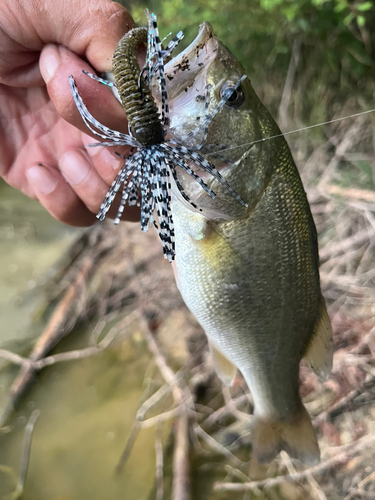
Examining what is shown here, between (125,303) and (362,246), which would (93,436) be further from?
(362,246)

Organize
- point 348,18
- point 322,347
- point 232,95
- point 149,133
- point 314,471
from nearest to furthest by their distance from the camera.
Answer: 1. point 149,133
2. point 232,95
3. point 322,347
4. point 348,18
5. point 314,471

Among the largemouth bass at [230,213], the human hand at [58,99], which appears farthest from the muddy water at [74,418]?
the human hand at [58,99]

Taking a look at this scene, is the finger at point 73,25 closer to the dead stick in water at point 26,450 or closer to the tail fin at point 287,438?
the tail fin at point 287,438

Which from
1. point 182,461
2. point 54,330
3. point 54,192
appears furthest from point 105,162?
point 54,330

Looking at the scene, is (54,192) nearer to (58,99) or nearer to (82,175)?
(82,175)

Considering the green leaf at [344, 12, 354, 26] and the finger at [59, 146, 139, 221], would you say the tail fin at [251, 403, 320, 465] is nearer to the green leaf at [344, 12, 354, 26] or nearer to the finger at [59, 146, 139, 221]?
the finger at [59, 146, 139, 221]

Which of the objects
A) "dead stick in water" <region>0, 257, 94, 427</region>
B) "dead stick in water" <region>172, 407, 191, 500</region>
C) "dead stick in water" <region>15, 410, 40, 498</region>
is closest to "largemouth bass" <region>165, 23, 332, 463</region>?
"dead stick in water" <region>172, 407, 191, 500</region>
